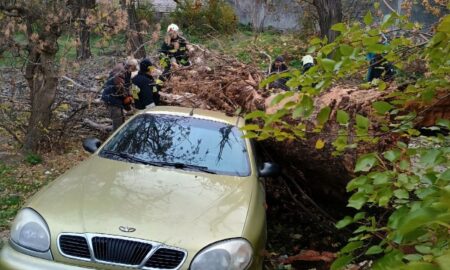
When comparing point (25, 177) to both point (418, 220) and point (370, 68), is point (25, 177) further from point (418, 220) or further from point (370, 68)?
point (418, 220)

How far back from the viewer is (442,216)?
0.97 meters

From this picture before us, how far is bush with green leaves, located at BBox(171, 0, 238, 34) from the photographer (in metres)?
22.1

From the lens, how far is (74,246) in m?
3.24

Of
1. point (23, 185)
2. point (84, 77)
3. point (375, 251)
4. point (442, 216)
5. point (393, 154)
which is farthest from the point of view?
point (84, 77)

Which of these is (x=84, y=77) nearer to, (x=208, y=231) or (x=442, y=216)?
Result: (x=208, y=231)

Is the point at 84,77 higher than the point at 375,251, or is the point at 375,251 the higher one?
the point at 375,251

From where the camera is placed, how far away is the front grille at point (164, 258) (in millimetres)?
3168

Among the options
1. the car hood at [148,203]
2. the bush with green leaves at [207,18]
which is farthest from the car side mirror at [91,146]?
the bush with green leaves at [207,18]

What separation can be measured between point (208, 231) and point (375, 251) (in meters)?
1.65

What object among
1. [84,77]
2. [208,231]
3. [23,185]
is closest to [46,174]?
[23,185]

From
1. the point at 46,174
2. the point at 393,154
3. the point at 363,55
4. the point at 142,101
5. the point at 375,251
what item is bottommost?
the point at 46,174

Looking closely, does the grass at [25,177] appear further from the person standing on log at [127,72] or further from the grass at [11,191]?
the person standing on log at [127,72]

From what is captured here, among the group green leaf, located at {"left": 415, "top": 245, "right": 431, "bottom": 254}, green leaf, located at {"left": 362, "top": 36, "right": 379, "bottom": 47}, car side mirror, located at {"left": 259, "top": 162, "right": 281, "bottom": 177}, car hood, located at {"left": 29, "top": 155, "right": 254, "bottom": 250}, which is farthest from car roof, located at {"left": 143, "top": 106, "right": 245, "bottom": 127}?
green leaf, located at {"left": 415, "top": 245, "right": 431, "bottom": 254}

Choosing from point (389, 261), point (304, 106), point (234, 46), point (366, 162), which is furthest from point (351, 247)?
point (234, 46)
